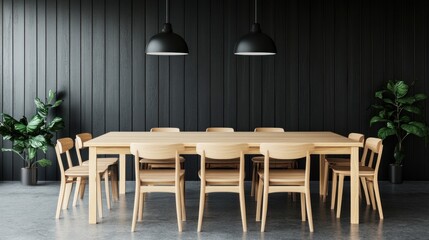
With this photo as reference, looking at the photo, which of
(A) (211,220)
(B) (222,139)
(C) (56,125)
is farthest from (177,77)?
(A) (211,220)

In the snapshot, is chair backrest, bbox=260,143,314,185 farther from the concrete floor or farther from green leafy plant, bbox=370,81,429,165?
green leafy plant, bbox=370,81,429,165

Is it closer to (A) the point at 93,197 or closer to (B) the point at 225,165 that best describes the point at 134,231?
(A) the point at 93,197

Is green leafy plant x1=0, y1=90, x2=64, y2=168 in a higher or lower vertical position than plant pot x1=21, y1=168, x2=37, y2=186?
higher

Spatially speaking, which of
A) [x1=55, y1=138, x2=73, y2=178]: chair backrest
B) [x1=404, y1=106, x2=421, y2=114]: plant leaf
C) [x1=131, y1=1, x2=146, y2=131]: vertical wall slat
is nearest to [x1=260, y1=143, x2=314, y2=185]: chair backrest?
[x1=55, y1=138, x2=73, y2=178]: chair backrest

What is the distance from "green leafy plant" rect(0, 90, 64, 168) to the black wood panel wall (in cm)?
45

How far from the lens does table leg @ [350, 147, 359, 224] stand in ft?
17.3

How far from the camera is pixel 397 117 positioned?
7.71m

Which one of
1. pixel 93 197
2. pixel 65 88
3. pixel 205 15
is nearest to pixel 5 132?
pixel 65 88

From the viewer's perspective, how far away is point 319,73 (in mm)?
8117

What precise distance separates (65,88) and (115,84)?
0.75 m

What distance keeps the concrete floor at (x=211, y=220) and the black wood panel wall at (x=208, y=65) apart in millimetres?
1576

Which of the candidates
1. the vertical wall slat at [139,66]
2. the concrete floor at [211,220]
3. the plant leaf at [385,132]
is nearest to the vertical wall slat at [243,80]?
the vertical wall slat at [139,66]

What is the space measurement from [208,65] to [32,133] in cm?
272

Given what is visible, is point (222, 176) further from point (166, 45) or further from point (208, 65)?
point (208, 65)
